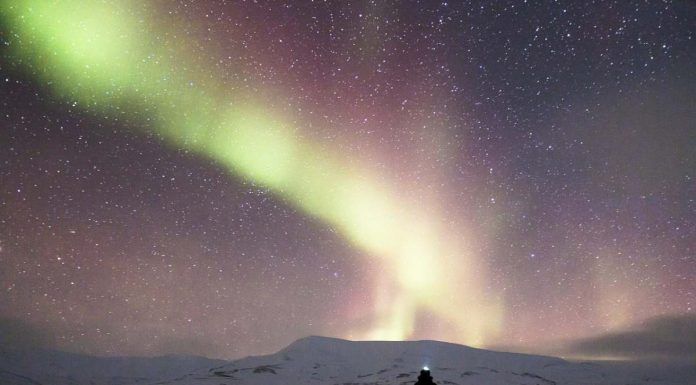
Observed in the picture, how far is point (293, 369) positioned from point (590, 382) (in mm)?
131474

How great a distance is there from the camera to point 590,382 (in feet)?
535

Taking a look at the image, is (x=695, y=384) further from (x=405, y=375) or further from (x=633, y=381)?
(x=405, y=375)

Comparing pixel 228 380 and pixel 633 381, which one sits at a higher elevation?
pixel 633 381

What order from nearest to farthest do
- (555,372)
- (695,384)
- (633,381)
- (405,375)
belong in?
(695,384)
(633,381)
(405,375)
(555,372)

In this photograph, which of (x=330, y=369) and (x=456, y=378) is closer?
(x=456, y=378)

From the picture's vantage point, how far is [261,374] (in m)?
175

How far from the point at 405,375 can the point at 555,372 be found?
76.0 metres

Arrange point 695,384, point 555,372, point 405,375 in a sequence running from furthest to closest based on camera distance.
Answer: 1. point 555,372
2. point 405,375
3. point 695,384

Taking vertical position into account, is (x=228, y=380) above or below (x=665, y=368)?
below

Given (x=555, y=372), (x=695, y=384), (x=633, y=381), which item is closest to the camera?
(x=695, y=384)

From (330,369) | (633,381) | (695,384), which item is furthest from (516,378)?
(330,369)

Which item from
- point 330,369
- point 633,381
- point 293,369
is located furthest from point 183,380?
point 633,381

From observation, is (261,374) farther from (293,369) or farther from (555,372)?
(555,372)

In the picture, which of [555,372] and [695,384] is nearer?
[695,384]
